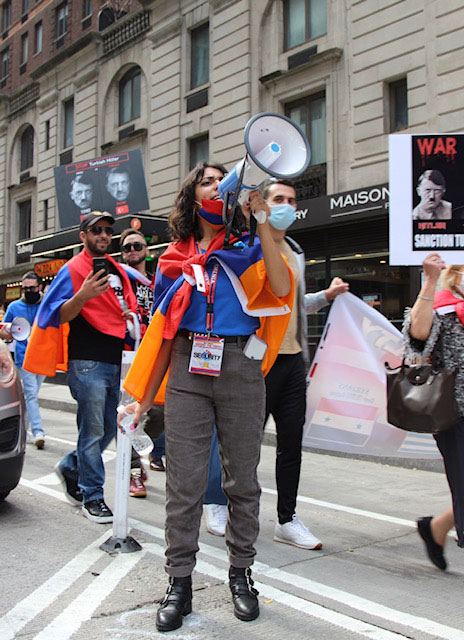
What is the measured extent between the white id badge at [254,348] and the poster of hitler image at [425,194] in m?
1.31

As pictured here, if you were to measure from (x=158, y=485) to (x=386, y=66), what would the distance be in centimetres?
1242

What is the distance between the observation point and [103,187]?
60.9ft

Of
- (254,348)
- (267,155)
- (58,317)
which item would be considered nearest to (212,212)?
(267,155)

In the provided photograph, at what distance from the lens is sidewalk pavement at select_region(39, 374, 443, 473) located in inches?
258

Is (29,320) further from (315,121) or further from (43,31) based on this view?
(43,31)

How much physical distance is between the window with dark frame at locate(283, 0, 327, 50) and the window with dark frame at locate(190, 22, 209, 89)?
329cm

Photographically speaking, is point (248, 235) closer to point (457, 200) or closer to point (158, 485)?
point (457, 200)

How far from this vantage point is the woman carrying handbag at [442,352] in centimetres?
336

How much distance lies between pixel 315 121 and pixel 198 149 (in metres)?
4.86

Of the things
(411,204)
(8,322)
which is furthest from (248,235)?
(8,322)

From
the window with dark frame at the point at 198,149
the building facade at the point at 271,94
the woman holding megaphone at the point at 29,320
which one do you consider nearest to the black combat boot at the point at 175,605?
the woman holding megaphone at the point at 29,320

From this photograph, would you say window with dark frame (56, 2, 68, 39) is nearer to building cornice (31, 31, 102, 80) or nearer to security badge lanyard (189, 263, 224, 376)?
building cornice (31, 31, 102, 80)

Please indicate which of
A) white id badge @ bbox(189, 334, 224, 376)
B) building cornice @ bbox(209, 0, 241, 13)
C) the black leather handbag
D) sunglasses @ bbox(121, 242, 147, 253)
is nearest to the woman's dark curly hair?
white id badge @ bbox(189, 334, 224, 376)

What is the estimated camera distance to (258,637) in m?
2.62
